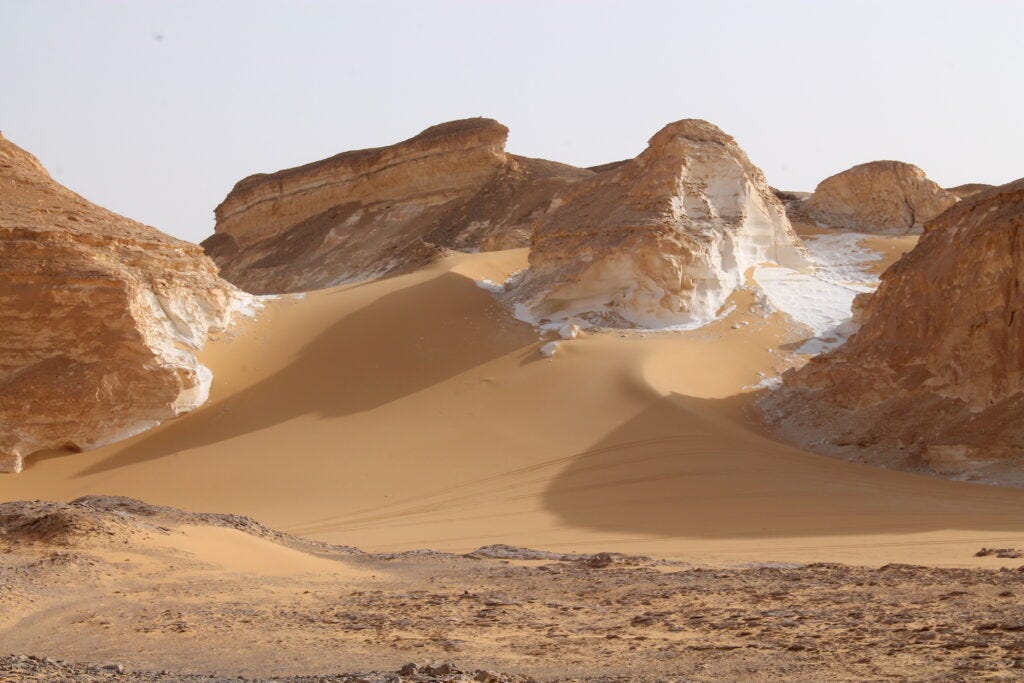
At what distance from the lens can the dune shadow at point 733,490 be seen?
10555mm

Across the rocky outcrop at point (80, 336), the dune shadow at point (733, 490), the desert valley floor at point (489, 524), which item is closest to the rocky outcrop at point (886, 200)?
the desert valley floor at point (489, 524)

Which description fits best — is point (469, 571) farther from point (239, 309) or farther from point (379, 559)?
point (239, 309)

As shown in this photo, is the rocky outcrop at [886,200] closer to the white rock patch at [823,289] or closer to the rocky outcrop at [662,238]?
the white rock patch at [823,289]

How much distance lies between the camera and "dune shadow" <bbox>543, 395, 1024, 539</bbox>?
10.6 meters

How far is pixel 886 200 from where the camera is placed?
30.5 m

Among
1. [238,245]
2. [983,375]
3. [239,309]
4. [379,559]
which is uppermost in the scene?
[238,245]

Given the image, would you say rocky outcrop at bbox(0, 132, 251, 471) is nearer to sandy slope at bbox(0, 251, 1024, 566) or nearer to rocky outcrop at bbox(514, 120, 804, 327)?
sandy slope at bbox(0, 251, 1024, 566)

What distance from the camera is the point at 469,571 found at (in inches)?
336

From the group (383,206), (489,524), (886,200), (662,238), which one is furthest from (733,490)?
(383,206)

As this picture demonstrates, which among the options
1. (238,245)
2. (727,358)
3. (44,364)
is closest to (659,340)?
(727,358)

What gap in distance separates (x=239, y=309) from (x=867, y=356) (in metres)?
11.2

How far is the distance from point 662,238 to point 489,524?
9157 millimetres

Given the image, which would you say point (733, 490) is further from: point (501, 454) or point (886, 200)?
point (886, 200)

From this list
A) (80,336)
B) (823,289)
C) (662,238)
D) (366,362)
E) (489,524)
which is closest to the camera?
(489,524)
